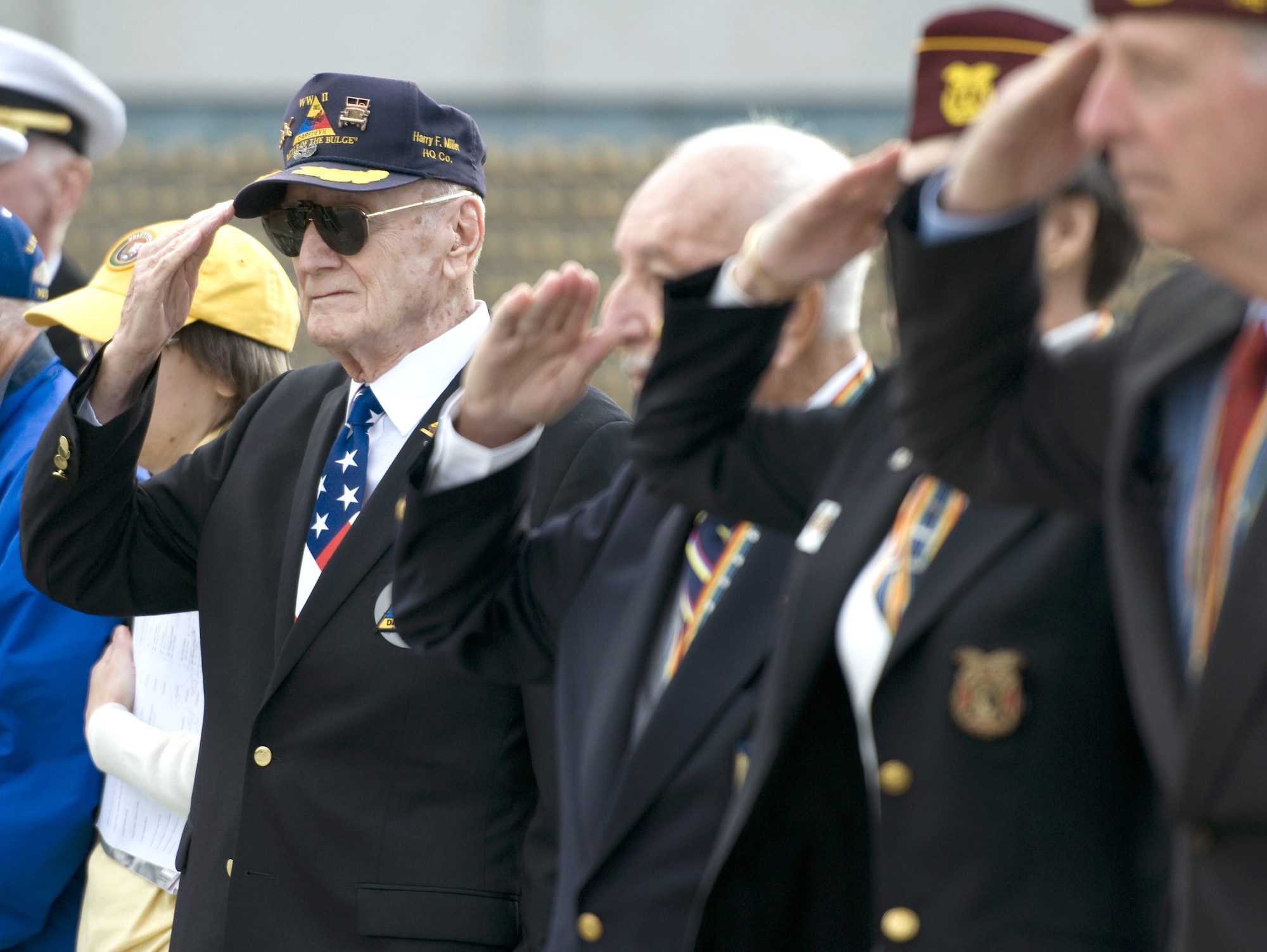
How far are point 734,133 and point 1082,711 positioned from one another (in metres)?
1.03

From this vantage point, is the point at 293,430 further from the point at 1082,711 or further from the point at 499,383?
the point at 1082,711

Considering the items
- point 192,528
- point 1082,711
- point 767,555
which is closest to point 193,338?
point 192,528

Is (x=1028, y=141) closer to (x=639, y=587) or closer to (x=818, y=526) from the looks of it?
(x=818, y=526)

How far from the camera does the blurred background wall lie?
41.7 ft

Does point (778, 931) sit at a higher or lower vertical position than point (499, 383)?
lower

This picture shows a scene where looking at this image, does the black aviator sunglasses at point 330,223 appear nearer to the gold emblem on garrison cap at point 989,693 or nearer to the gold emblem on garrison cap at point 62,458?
the gold emblem on garrison cap at point 62,458

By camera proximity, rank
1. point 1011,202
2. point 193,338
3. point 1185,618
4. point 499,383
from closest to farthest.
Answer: point 1185,618 → point 1011,202 → point 499,383 → point 193,338

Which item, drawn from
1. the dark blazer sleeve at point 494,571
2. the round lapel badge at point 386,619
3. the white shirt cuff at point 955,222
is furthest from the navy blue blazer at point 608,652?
the white shirt cuff at point 955,222

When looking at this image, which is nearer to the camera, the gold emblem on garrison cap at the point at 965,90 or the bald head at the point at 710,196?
the gold emblem on garrison cap at the point at 965,90

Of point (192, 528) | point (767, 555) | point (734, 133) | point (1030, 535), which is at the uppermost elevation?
point (734, 133)

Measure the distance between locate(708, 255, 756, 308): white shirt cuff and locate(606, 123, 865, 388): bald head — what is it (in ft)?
0.51

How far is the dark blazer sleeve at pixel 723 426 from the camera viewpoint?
6.35ft

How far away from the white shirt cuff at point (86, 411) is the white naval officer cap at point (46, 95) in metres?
2.59

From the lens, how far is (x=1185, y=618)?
4.65 ft
